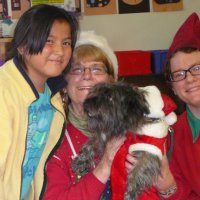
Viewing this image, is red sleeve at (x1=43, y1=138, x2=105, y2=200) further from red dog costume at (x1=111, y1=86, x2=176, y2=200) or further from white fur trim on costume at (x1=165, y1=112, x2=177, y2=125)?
white fur trim on costume at (x1=165, y1=112, x2=177, y2=125)

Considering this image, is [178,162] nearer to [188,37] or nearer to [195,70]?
[195,70]

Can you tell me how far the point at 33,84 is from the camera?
1.51 meters

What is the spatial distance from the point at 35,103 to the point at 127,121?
1.39 ft

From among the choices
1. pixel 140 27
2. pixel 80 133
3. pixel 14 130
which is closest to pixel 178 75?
pixel 80 133

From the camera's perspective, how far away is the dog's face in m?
1.51

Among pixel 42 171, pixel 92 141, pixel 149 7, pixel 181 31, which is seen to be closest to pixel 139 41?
pixel 149 7

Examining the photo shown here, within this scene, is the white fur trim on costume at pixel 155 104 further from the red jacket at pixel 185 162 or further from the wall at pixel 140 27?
the wall at pixel 140 27

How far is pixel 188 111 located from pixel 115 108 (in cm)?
45

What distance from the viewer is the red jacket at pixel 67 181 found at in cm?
145

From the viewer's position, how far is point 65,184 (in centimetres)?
152

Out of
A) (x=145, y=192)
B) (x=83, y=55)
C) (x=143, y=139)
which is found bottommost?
(x=145, y=192)

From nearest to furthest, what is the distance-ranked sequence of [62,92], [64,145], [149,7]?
[64,145] < [62,92] < [149,7]

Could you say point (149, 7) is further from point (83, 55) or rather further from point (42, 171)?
point (42, 171)

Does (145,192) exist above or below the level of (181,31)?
below
